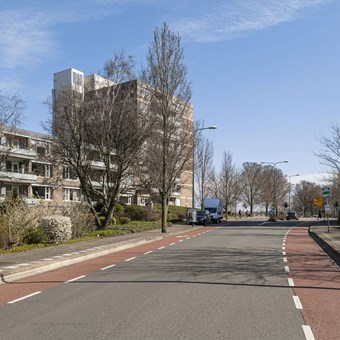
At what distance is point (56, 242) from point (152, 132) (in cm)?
1325

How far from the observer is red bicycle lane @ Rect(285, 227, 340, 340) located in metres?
6.87

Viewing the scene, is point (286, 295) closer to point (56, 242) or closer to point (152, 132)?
point (56, 242)

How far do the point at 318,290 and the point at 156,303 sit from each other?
385 cm

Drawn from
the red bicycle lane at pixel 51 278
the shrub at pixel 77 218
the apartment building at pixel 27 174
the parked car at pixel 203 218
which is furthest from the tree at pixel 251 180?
the red bicycle lane at pixel 51 278

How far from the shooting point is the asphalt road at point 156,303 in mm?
6562

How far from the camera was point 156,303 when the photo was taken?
8.55 m

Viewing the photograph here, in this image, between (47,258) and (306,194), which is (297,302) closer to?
(47,258)

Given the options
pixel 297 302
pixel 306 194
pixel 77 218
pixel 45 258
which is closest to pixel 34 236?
pixel 77 218

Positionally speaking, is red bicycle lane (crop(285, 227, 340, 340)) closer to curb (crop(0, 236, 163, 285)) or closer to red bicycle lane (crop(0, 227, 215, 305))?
red bicycle lane (crop(0, 227, 215, 305))

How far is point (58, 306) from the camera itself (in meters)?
8.47

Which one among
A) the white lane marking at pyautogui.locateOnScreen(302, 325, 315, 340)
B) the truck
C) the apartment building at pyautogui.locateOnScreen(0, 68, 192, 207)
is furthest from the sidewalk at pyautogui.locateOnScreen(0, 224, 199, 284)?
the truck

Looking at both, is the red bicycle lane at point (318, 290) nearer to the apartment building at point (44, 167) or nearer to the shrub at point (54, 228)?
the shrub at point (54, 228)

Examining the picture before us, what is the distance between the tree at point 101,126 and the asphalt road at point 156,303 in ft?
54.2

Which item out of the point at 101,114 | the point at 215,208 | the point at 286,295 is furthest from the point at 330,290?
the point at 215,208
